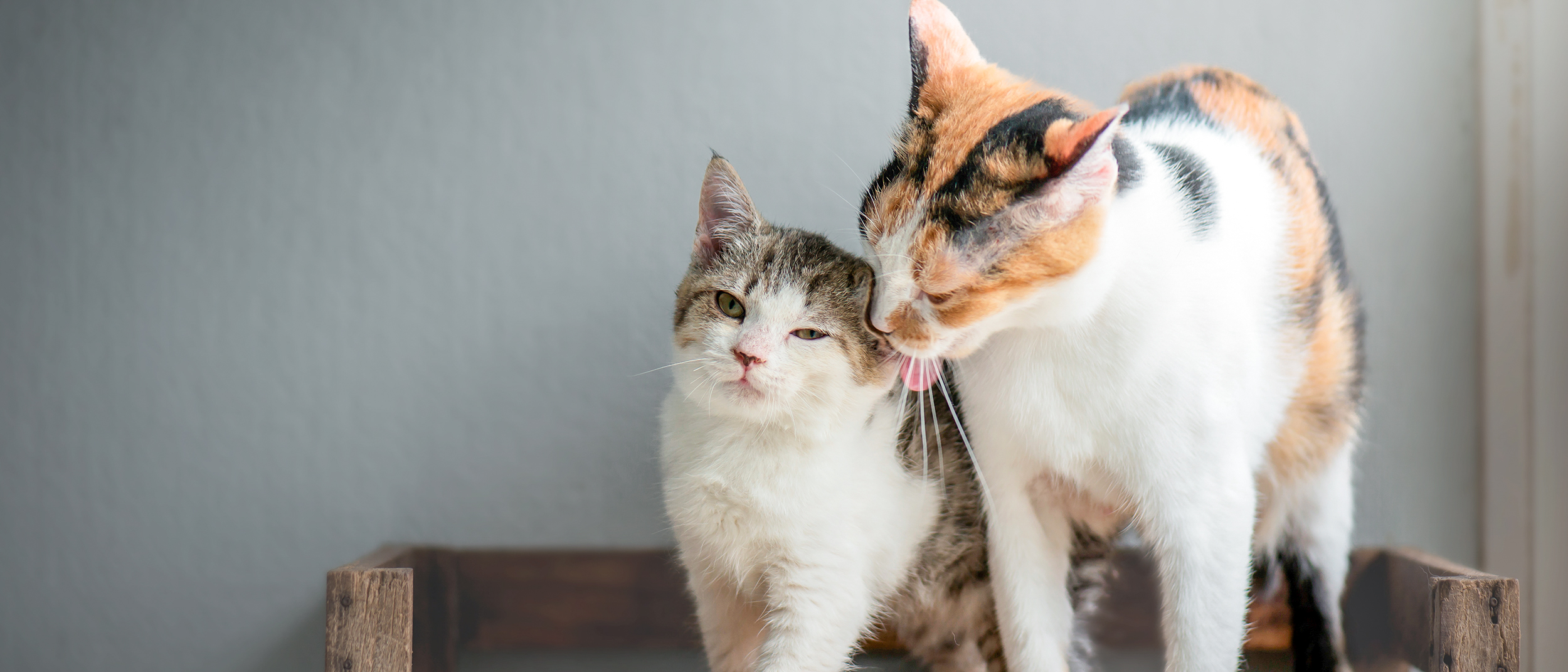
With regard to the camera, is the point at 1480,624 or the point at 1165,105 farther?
the point at 1165,105

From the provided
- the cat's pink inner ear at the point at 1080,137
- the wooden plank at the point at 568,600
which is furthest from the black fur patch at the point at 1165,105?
the wooden plank at the point at 568,600

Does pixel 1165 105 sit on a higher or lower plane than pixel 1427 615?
higher

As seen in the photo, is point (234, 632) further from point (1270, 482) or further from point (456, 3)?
point (1270, 482)

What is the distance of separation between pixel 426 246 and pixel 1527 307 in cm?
137

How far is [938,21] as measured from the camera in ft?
2.57

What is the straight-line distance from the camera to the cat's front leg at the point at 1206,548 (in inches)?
28.6

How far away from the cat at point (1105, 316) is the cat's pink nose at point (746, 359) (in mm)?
125

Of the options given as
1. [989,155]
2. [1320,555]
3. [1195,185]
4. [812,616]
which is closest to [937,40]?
[989,155]

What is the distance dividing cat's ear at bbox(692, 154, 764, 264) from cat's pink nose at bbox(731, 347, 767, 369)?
0.15 meters

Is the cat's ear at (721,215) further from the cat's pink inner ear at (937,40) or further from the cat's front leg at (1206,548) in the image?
the cat's front leg at (1206,548)

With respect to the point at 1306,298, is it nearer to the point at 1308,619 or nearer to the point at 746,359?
the point at 1308,619

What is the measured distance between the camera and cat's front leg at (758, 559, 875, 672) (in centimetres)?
78

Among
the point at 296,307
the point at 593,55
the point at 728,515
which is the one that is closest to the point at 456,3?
the point at 593,55

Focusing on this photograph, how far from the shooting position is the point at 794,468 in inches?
31.8
